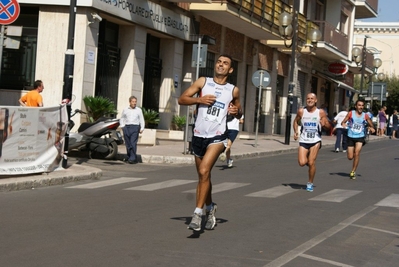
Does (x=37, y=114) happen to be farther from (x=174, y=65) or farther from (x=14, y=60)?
(x=174, y=65)

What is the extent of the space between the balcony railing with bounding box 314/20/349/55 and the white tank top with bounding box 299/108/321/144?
89.8ft

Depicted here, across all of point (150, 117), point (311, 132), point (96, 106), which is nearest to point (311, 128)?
point (311, 132)

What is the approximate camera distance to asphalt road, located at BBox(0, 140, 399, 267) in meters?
7.59

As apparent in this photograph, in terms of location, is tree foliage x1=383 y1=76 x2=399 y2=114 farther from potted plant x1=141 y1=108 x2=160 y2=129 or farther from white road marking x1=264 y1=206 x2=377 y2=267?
white road marking x1=264 y1=206 x2=377 y2=267

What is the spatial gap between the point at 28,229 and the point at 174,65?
19.5 meters

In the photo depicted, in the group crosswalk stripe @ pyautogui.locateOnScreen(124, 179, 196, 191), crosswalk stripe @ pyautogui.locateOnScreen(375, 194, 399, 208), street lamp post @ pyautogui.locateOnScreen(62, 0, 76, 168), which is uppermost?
street lamp post @ pyautogui.locateOnScreen(62, 0, 76, 168)

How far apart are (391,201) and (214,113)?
5.27 metres

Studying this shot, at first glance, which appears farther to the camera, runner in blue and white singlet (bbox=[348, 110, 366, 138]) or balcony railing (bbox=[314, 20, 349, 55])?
balcony railing (bbox=[314, 20, 349, 55])

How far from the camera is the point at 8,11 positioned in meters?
14.0

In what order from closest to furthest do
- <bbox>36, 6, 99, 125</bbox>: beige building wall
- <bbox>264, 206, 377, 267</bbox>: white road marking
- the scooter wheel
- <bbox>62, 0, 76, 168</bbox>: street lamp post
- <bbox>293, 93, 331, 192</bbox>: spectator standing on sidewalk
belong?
<bbox>264, 206, 377, 267</bbox>: white road marking < <bbox>293, 93, 331, 192</bbox>: spectator standing on sidewalk < <bbox>62, 0, 76, 168</bbox>: street lamp post < the scooter wheel < <bbox>36, 6, 99, 125</bbox>: beige building wall

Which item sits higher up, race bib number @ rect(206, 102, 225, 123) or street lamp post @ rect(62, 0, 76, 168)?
street lamp post @ rect(62, 0, 76, 168)

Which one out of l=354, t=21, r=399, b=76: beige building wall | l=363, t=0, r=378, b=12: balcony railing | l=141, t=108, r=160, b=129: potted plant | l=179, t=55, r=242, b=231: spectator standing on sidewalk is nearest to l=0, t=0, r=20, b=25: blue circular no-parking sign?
l=179, t=55, r=242, b=231: spectator standing on sidewalk

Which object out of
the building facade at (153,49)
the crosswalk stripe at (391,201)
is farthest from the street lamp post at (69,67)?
the crosswalk stripe at (391,201)

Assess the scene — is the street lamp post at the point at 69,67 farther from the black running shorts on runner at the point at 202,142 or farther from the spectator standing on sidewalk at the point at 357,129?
the black running shorts on runner at the point at 202,142
